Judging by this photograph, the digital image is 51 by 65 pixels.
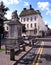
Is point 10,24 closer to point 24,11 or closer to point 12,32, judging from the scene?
point 12,32

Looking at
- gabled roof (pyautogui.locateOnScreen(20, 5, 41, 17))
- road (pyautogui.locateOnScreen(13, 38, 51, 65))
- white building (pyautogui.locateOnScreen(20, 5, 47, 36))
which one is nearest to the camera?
road (pyautogui.locateOnScreen(13, 38, 51, 65))

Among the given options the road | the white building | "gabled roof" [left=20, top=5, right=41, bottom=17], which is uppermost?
"gabled roof" [left=20, top=5, right=41, bottom=17]

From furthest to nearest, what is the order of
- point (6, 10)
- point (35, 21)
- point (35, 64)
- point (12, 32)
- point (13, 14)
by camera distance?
point (35, 21), point (6, 10), point (12, 32), point (13, 14), point (35, 64)

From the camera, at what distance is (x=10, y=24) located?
81.9 feet

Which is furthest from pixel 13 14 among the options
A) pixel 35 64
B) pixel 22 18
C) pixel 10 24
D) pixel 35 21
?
pixel 22 18

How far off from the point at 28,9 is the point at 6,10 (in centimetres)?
4814

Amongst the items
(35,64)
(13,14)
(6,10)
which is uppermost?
(6,10)

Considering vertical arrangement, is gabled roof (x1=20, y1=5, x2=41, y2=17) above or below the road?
above

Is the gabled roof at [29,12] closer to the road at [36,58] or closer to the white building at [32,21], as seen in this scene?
the white building at [32,21]

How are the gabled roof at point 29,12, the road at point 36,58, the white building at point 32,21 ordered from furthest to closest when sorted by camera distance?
the gabled roof at point 29,12, the white building at point 32,21, the road at point 36,58

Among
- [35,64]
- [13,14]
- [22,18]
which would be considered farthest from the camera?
[22,18]

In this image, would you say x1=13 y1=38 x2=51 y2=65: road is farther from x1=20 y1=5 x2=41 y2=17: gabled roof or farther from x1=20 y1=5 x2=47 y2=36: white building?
x1=20 y1=5 x2=41 y2=17: gabled roof

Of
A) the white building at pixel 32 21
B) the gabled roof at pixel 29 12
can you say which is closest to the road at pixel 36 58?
the white building at pixel 32 21

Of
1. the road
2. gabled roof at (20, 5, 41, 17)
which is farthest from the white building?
the road
